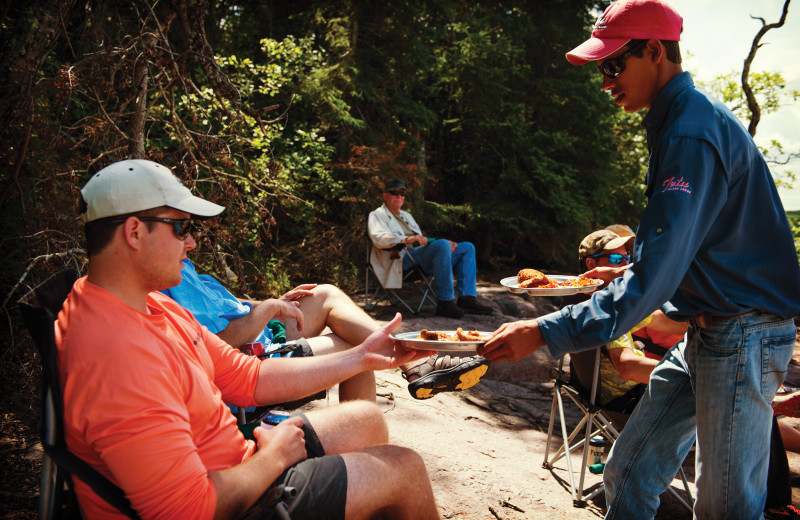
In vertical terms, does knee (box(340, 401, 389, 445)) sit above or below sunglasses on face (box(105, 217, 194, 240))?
below

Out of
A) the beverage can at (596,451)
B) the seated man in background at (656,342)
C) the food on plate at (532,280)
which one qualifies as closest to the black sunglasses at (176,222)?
the food on plate at (532,280)

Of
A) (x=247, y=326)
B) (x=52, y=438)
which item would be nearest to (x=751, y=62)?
(x=247, y=326)

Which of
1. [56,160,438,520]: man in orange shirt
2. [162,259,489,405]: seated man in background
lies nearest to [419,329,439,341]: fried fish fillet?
[162,259,489,405]: seated man in background

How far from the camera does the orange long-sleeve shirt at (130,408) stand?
139 centimetres

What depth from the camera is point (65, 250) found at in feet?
11.9

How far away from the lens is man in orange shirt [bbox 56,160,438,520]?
1.41 metres

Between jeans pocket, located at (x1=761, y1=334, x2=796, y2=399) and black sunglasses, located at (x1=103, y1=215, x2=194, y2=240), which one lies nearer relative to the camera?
black sunglasses, located at (x1=103, y1=215, x2=194, y2=240)

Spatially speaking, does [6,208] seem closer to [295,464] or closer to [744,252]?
[295,464]

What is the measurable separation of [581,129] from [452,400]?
847cm

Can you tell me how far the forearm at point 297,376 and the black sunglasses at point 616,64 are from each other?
147 cm

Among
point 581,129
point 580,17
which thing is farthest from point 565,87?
point 580,17

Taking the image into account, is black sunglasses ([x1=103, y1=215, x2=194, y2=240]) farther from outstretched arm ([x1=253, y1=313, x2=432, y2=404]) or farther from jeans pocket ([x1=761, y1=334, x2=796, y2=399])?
jeans pocket ([x1=761, y1=334, x2=796, y2=399])

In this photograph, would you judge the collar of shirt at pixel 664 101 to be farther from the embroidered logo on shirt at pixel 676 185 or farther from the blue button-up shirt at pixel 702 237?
the embroidered logo on shirt at pixel 676 185

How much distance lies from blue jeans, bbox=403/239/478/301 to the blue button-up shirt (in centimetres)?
493
